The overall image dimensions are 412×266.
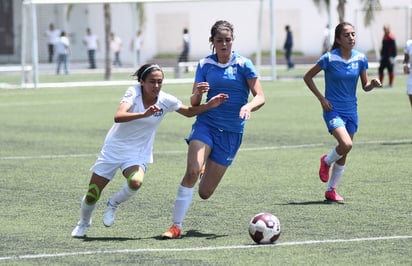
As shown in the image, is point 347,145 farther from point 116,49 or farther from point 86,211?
point 116,49

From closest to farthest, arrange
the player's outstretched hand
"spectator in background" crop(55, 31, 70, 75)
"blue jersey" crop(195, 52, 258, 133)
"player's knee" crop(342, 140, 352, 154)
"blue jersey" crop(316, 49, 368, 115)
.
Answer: the player's outstretched hand < "blue jersey" crop(195, 52, 258, 133) < "player's knee" crop(342, 140, 352, 154) < "blue jersey" crop(316, 49, 368, 115) < "spectator in background" crop(55, 31, 70, 75)

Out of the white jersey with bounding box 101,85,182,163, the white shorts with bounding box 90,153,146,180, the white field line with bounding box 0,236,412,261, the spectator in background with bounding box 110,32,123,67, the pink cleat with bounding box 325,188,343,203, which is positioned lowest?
the spectator in background with bounding box 110,32,123,67

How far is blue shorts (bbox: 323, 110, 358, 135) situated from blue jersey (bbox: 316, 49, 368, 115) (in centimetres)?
6

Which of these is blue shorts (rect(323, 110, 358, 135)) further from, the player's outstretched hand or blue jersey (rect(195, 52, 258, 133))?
the player's outstretched hand

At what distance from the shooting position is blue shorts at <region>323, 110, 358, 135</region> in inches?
495

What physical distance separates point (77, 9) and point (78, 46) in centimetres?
227

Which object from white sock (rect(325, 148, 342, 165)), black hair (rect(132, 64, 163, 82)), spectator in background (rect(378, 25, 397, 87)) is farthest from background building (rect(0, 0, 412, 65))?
black hair (rect(132, 64, 163, 82))

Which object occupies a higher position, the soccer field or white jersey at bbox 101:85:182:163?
white jersey at bbox 101:85:182:163

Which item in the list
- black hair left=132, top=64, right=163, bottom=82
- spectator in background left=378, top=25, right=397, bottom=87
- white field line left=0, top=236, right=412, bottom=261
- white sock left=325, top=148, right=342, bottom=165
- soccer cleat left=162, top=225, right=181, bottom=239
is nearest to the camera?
white field line left=0, top=236, right=412, bottom=261

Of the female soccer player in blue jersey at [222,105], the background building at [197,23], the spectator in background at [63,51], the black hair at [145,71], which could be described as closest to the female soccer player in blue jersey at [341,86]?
the female soccer player in blue jersey at [222,105]

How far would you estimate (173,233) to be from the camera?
10.0 m

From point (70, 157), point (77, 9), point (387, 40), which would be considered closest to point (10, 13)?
point (77, 9)

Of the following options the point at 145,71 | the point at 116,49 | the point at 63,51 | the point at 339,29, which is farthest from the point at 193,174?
the point at 116,49

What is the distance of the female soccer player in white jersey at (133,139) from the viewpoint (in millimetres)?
10078
